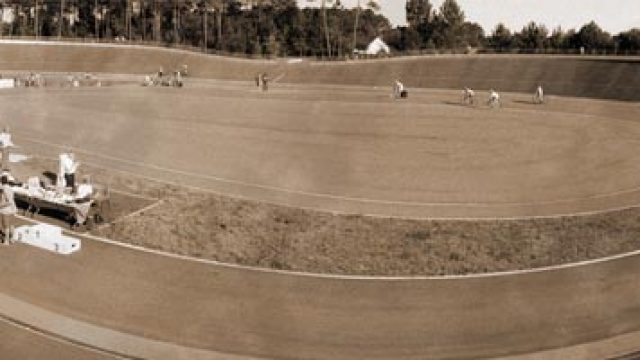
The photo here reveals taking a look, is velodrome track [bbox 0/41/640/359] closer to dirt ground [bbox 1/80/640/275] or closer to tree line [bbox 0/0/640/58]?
dirt ground [bbox 1/80/640/275]

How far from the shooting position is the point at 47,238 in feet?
70.2

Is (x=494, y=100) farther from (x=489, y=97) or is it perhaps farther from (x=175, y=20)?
(x=175, y=20)

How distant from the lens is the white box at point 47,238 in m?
21.0

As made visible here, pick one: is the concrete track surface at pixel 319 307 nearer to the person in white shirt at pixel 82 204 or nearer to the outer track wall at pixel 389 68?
the person in white shirt at pixel 82 204

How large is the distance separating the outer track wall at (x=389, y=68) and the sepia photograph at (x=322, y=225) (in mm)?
1063

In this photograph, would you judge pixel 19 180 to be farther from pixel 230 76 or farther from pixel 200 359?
pixel 230 76

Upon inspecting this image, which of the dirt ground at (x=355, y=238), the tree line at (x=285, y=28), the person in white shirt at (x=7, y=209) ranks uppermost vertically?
the tree line at (x=285, y=28)

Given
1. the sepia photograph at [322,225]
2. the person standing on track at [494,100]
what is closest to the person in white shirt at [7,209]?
Result: the sepia photograph at [322,225]

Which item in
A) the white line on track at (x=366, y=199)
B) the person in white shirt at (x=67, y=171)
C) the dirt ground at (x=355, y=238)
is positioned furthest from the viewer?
the white line on track at (x=366, y=199)

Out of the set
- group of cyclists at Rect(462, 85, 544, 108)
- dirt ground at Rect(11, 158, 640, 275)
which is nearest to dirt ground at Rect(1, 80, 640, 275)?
dirt ground at Rect(11, 158, 640, 275)

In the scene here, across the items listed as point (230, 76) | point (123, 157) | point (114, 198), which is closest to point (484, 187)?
point (114, 198)

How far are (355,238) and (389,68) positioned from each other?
162 ft

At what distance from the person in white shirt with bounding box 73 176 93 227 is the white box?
986 mm

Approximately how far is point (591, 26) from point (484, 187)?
53.8 metres
